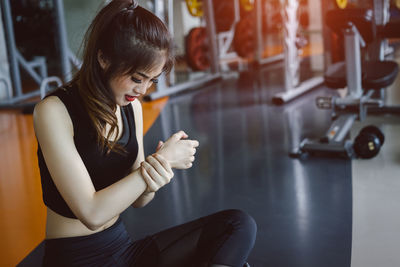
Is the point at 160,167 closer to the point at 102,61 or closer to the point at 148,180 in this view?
the point at 148,180

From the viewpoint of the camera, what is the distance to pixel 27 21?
6035mm

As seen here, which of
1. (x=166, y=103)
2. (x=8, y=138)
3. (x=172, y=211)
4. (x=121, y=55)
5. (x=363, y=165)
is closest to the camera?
(x=121, y=55)

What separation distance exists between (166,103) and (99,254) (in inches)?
135

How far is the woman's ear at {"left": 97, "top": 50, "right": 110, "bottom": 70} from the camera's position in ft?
3.20

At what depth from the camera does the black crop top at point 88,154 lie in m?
1.01

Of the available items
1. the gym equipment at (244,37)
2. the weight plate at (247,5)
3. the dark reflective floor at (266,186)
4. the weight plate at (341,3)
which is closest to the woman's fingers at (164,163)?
the dark reflective floor at (266,186)

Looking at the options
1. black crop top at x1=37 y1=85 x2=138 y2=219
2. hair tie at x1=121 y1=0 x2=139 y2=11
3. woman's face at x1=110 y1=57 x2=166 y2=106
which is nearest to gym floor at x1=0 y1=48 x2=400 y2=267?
black crop top at x1=37 y1=85 x2=138 y2=219

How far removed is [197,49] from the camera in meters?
5.63

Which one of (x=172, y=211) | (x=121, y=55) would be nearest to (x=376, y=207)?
(x=172, y=211)

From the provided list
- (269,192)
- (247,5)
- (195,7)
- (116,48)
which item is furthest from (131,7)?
A: (247,5)

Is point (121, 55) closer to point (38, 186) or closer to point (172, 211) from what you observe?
point (172, 211)

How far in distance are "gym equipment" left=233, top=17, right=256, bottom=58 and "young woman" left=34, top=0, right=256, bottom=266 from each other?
5.34 metres

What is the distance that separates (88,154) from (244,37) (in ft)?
18.3

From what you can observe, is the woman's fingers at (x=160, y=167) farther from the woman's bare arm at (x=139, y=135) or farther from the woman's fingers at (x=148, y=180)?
the woman's bare arm at (x=139, y=135)
